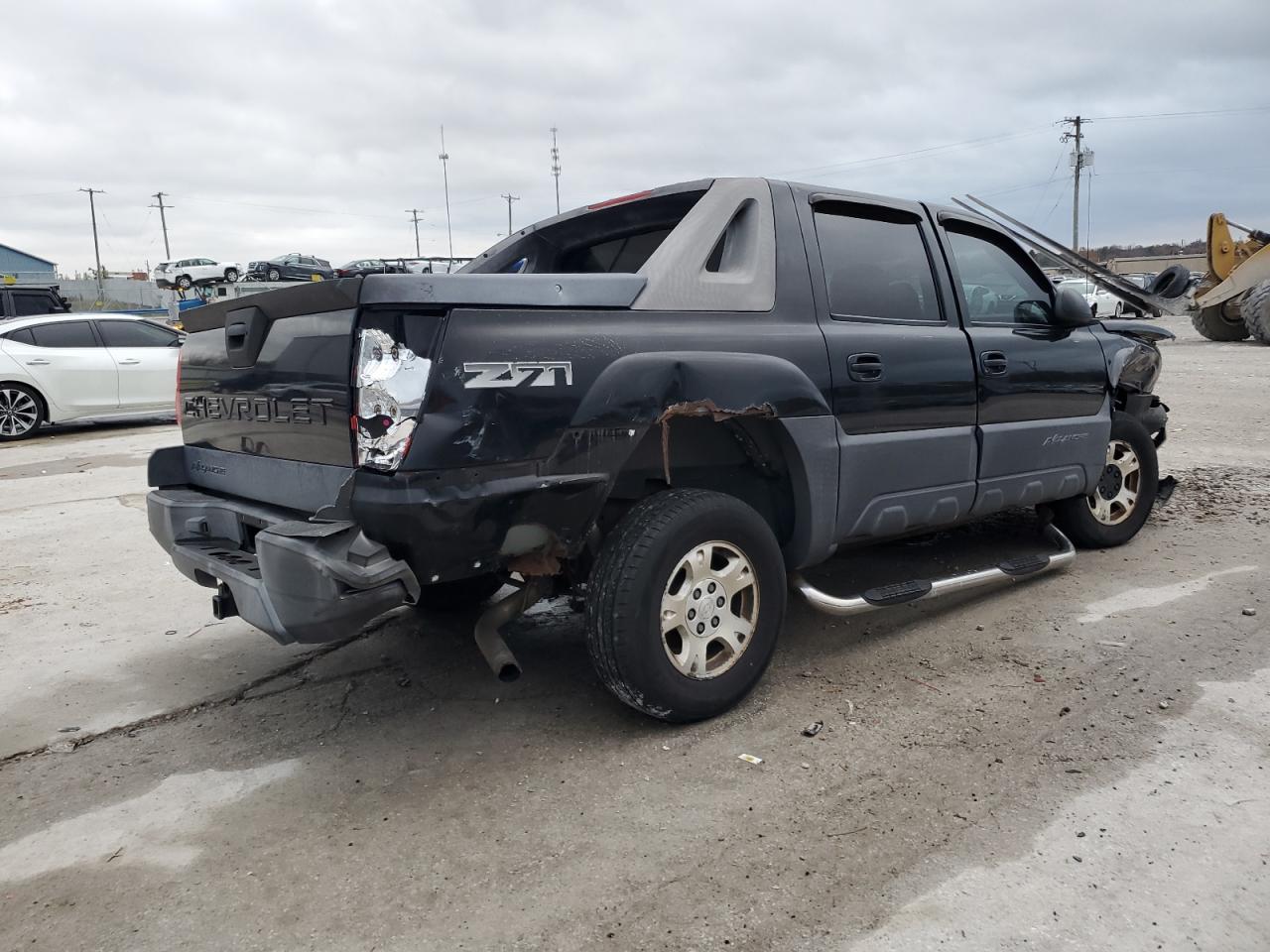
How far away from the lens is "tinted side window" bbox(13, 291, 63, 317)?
587 inches

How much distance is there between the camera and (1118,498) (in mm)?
5254

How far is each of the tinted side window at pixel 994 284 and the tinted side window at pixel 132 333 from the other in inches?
423

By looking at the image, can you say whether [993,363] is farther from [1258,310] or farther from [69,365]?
[1258,310]

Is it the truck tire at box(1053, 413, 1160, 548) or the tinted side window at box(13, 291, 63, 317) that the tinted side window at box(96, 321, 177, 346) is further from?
the truck tire at box(1053, 413, 1160, 548)

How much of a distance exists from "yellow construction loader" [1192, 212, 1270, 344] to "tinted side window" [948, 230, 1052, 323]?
1740cm

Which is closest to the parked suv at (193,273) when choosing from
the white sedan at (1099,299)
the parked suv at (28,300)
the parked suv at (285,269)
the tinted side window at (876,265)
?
the parked suv at (285,269)

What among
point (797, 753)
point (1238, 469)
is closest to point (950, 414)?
point (797, 753)

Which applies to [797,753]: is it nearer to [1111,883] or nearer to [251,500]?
[1111,883]

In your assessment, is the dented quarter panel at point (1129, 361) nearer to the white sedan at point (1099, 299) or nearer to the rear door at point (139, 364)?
the rear door at point (139, 364)

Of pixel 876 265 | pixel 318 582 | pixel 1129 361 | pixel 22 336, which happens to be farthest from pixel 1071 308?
pixel 22 336

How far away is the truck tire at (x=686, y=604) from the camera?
2869mm

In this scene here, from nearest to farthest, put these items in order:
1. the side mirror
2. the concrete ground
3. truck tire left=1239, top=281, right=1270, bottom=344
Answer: the concrete ground, the side mirror, truck tire left=1239, top=281, right=1270, bottom=344

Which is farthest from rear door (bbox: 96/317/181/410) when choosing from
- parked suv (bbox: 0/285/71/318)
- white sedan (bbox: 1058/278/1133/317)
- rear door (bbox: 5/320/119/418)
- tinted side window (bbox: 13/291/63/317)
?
white sedan (bbox: 1058/278/1133/317)

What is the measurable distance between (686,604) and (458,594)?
5.07ft
